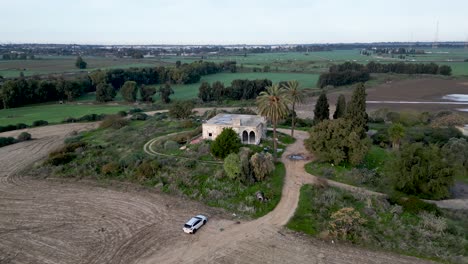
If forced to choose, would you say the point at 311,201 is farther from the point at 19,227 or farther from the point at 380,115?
the point at 380,115

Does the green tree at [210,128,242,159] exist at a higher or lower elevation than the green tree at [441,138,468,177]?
higher

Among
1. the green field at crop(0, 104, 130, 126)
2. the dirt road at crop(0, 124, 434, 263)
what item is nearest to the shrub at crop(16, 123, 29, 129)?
the green field at crop(0, 104, 130, 126)

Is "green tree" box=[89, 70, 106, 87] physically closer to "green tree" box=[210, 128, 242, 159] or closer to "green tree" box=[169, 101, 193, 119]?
"green tree" box=[169, 101, 193, 119]

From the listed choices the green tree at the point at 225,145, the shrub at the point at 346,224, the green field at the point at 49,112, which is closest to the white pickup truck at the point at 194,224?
the shrub at the point at 346,224

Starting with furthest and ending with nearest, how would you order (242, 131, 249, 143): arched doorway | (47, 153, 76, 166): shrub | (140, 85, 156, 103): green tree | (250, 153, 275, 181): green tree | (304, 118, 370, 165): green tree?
(140, 85, 156, 103): green tree < (242, 131, 249, 143): arched doorway < (47, 153, 76, 166): shrub < (304, 118, 370, 165): green tree < (250, 153, 275, 181): green tree

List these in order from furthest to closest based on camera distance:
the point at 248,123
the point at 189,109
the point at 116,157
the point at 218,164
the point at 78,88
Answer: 1. the point at 78,88
2. the point at 189,109
3. the point at 248,123
4. the point at 116,157
5. the point at 218,164

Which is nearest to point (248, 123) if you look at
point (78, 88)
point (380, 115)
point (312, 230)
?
point (312, 230)
